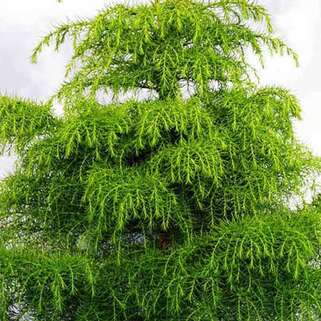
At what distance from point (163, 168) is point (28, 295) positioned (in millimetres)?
906

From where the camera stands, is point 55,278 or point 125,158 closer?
point 55,278

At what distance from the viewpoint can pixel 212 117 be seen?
14.9ft

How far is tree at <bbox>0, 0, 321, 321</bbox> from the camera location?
→ 13.8 feet

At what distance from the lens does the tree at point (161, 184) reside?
421 cm

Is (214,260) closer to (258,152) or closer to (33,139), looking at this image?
→ (258,152)

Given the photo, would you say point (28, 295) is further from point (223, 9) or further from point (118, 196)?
point (223, 9)

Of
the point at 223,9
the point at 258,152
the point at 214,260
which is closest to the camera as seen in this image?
the point at 214,260

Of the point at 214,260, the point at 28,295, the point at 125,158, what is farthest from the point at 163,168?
the point at 28,295

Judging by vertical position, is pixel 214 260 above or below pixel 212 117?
below

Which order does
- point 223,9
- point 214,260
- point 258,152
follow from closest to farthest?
point 214,260, point 258,152, point 223,9

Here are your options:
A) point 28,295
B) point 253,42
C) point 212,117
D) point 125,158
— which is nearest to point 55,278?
point 28,295

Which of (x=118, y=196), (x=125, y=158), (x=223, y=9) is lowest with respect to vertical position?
(x=118, y=196)

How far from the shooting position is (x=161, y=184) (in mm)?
4211

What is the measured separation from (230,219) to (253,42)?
3.26 feet
